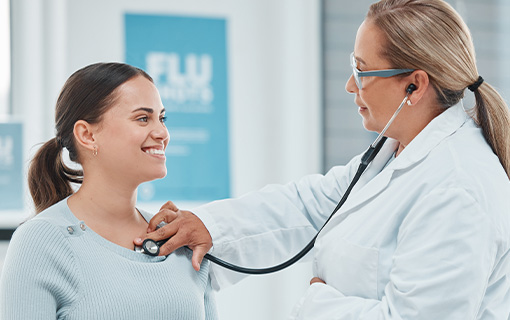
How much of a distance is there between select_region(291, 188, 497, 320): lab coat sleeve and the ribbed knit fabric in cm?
44

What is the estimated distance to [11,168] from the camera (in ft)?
9.53

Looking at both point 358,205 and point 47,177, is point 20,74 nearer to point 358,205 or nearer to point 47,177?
point 47,177

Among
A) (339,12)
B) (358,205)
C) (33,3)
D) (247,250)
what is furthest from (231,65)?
(358,205)

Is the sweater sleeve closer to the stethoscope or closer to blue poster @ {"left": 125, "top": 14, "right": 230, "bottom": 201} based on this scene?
the stethoscope

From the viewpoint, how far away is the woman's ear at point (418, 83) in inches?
49.3

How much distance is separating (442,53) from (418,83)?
79mm

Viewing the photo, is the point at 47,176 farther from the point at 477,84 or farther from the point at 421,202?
the point at 477,84

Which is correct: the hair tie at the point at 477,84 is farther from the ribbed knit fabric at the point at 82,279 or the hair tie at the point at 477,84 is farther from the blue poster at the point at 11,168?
the blue poster at the point at 11,168

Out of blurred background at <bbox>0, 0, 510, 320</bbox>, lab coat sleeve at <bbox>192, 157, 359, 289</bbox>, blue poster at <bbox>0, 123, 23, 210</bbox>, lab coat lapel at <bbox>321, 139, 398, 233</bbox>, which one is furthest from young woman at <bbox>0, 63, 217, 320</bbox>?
blue poster at <bbox>0, 123, 23, 210</bbox>

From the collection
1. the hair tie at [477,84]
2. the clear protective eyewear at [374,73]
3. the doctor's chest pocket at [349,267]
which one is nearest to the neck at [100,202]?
the doctor's chest pocket at [349,267]

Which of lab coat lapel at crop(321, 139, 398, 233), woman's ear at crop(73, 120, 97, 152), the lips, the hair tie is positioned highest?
the hair tie

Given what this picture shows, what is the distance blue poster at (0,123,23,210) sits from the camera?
9.33 ft

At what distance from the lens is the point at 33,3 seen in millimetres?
2686

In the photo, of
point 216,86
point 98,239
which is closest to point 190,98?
point 216,86
